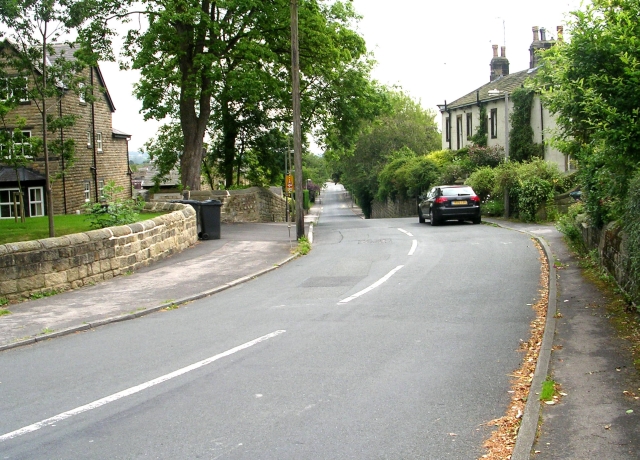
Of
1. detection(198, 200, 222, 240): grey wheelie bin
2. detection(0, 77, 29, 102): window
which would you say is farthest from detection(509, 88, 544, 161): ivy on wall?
detection(0, 77, 29, 102): window

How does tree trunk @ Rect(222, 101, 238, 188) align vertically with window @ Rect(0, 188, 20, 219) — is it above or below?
above

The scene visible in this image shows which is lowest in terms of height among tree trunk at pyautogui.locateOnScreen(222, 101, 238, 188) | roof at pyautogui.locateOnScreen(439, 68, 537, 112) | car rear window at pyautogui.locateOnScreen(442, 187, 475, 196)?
car rear window at pyautogui.locateOnScreen(442, 187, 475, 196)

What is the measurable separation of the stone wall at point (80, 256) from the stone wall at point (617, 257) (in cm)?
985

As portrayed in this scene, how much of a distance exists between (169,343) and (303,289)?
15.7 feet

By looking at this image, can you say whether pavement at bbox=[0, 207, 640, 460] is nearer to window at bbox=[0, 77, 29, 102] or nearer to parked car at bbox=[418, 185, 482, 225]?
parked car at bbox=[418, 185, 482, 225]

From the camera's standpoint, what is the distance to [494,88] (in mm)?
48031

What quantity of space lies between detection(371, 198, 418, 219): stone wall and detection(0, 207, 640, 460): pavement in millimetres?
29507

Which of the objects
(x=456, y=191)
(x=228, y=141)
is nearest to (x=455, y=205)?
(x=456, y=191)

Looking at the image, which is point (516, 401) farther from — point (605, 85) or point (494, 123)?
point (494, 123)

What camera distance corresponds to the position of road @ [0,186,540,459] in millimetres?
5449

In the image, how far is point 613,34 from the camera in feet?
31.7

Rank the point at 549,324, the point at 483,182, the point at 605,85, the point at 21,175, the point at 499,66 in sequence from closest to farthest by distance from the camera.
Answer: the point at 549,324, the point at 605,85, the point at 483,182, the point at 21,175, the point at 499,66

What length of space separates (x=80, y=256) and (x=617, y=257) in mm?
9914

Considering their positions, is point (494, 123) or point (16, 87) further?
point (494, 123)
